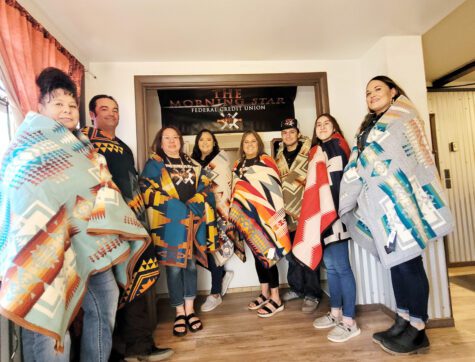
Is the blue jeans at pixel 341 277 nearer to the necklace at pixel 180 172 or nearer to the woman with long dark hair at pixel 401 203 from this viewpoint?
the woman with long dark hair at pixel 401 203

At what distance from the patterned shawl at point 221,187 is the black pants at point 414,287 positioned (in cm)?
125

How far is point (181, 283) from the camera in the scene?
190 centimetres

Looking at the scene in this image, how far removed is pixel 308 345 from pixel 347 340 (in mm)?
251

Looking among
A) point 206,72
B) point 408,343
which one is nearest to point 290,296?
point 408,343

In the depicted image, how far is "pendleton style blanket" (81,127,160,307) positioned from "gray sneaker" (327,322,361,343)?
115 centimetres

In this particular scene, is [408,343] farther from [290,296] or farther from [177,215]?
[177,215]

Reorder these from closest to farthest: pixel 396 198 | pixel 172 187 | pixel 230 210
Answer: pixel 396 198 → pixel 172 187 → pixel 230 210

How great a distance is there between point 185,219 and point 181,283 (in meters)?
0.46

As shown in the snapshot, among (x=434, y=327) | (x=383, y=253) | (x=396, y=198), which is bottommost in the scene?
(x=434, y=327)

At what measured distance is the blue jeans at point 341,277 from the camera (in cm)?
171

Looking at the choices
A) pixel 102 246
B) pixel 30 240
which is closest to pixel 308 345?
pixel 102 246

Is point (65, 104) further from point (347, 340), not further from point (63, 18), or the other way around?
point (347, 340)

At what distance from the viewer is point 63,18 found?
1.67 metres

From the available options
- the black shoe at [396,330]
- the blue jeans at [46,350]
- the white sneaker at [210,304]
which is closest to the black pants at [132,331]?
the blue jeans at [46,350]
